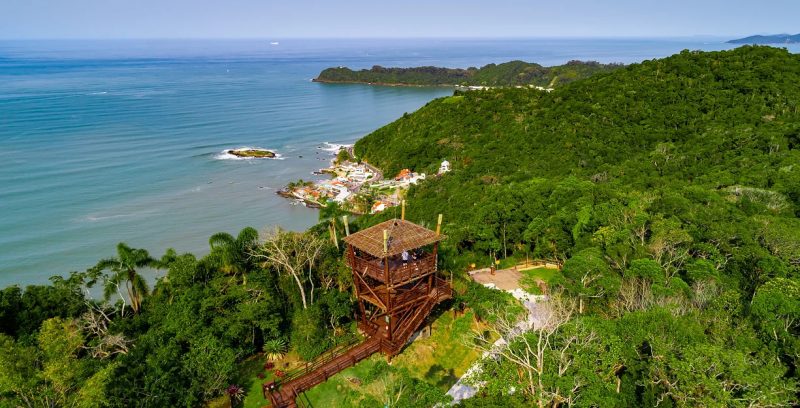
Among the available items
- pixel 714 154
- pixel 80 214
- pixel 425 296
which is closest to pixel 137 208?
pixel 80 214

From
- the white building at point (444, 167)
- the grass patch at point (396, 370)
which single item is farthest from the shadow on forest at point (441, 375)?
the white building at point (444, 167)

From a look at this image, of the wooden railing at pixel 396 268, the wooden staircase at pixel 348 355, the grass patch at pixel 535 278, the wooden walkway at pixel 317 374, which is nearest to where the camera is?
the wooden walkway at pixel 317 374

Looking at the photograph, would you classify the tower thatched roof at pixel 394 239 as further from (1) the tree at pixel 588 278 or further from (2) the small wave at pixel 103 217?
(2) the small wave at pixel 103 217

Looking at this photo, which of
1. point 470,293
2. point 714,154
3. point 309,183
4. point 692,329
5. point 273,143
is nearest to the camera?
point 692,329

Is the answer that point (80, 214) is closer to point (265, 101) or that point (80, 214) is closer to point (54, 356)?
point (54, 356)

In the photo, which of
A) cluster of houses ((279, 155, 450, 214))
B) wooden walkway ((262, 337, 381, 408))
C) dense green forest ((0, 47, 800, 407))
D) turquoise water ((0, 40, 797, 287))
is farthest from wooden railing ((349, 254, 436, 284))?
cluster of houses ((279, 155, 450, 214))

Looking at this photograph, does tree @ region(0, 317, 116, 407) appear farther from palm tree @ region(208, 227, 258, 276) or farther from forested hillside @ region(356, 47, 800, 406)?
forested hillside @ region(356, 47, 800, 406)

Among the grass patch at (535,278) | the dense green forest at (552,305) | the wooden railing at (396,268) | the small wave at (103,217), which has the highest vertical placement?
the wooden railing at (396,268)
